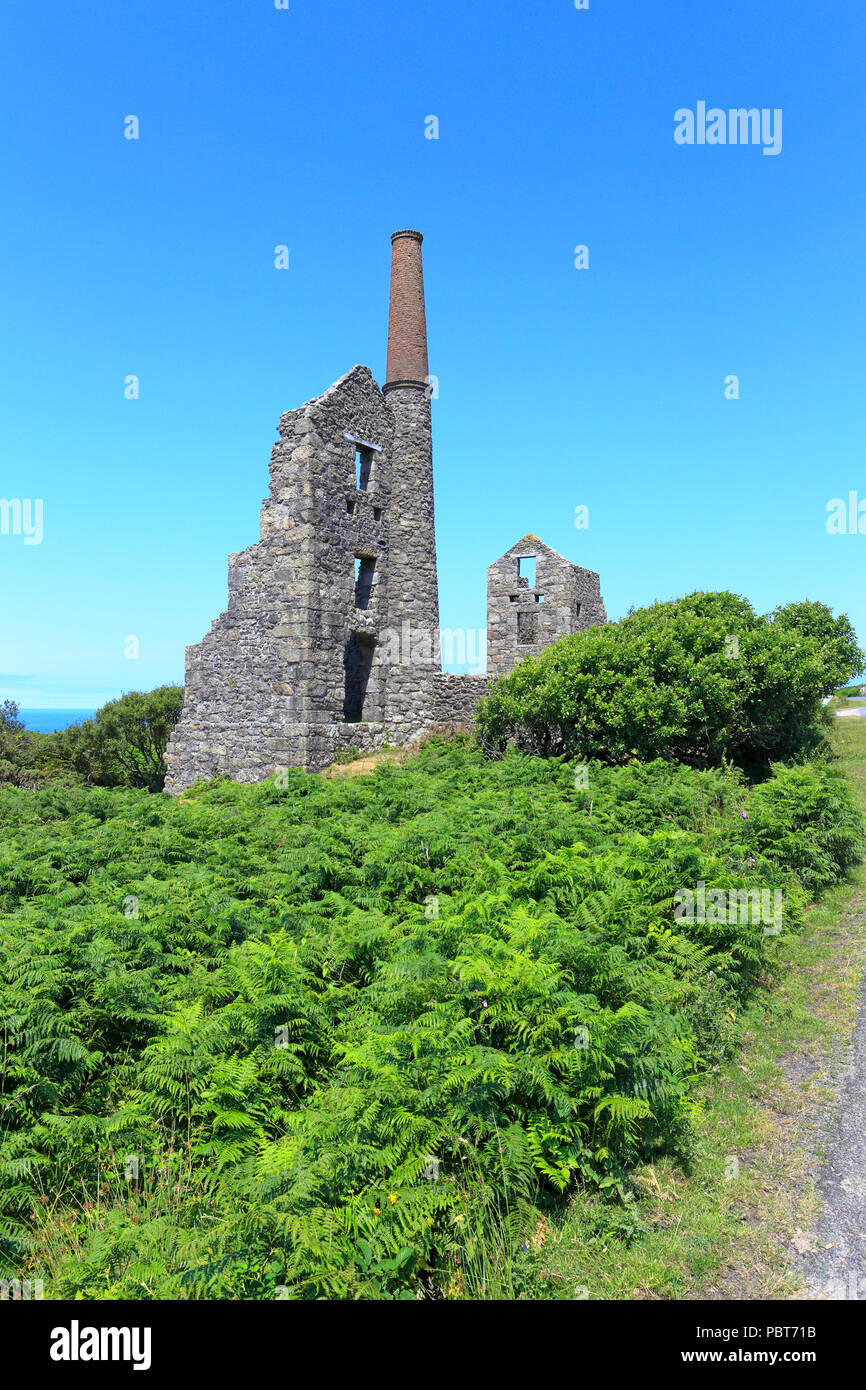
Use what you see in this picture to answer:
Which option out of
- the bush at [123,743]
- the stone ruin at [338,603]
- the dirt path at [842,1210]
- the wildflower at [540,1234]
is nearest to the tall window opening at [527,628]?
the stone ruin at [338,603]

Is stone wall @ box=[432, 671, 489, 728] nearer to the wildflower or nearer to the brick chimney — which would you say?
the brick chimney

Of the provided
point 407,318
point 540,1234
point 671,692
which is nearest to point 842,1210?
point 540,1234

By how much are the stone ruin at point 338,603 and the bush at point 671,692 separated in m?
3.46

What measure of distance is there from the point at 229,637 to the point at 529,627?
565 inches

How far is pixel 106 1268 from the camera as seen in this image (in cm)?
411

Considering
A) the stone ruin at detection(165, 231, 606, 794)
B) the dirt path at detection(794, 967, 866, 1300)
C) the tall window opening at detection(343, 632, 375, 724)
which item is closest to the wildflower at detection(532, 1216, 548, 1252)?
the dirt path at detection(794, 967, 866, 1300)

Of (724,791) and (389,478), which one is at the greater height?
(389,478)

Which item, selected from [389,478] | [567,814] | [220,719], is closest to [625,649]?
[567,814]

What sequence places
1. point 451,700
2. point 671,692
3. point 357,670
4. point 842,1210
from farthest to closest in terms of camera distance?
point 451,700
point 357,670
point 671,692
point 842,1210

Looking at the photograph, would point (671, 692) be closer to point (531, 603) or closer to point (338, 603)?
point (338, 603)

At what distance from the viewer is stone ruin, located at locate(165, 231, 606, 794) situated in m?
19.5

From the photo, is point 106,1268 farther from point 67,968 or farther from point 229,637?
point 229,637

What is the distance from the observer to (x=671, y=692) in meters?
16.3

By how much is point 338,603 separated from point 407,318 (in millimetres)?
9681
